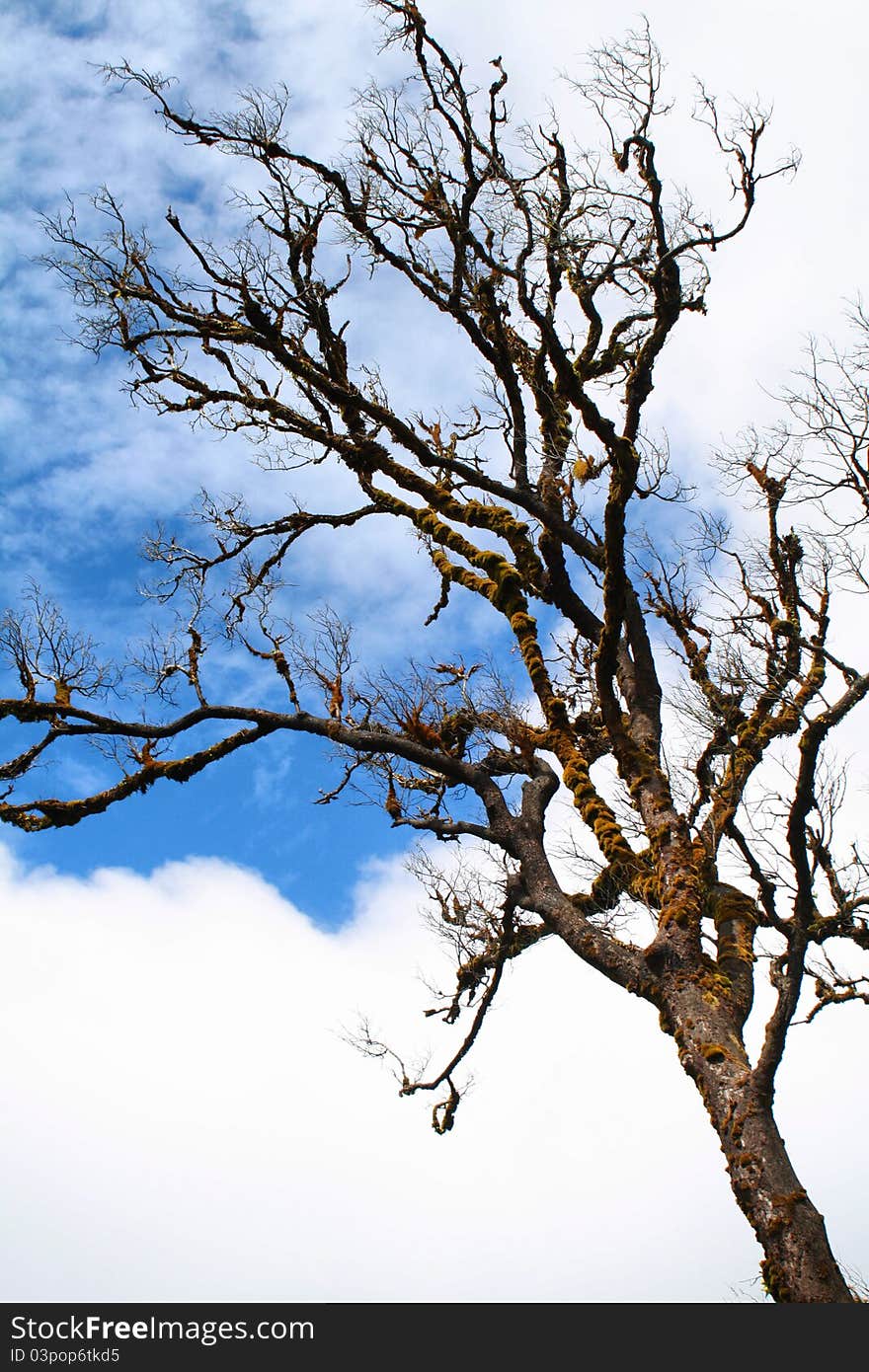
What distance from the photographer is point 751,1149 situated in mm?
5434

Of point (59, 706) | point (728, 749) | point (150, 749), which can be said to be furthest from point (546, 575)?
point (59, 706)

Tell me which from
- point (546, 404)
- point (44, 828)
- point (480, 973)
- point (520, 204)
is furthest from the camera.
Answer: point (546, 404)

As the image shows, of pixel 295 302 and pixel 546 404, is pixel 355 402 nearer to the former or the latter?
pixel 295 302

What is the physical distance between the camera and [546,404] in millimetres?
10164

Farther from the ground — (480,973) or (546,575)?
(546,575)

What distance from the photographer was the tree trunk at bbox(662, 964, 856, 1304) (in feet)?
16.5

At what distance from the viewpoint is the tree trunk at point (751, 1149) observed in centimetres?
502
